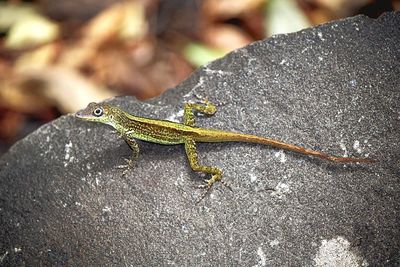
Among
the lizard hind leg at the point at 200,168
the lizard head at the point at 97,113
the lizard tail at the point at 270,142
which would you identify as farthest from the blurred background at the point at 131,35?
the lizard tail at the point at 270,142

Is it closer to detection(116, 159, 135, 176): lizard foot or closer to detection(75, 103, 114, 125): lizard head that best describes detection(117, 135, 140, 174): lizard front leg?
detection(116, 159, 135, 176): lizard foot

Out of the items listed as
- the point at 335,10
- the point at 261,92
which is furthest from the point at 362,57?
the point at 335,10

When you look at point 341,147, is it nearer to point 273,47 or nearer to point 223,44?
point 273,47

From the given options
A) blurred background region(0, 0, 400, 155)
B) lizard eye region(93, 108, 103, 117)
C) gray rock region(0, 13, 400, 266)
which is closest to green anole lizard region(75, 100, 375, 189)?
lizard eye region(93, 108, 103, 117)

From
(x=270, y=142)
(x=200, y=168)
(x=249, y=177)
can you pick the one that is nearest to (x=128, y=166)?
(x=200, y=168)

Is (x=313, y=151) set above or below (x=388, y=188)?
above

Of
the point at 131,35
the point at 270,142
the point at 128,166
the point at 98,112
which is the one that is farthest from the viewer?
Result: the point at 131,35

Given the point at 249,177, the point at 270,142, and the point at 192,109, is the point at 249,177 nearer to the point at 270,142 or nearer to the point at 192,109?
the point at 270,142
